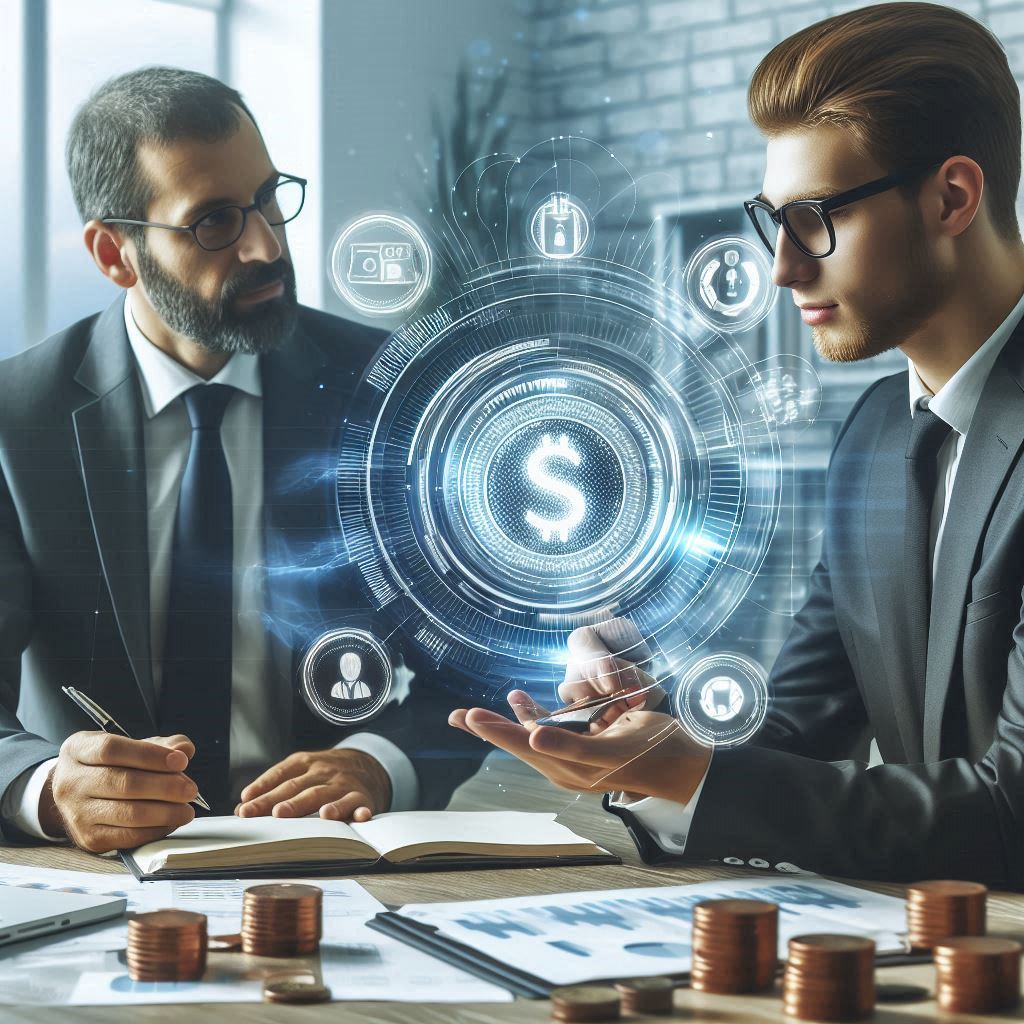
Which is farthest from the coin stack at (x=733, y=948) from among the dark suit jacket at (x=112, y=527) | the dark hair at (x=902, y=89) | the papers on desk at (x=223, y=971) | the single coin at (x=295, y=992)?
the dark hair at (x=902, y=89)

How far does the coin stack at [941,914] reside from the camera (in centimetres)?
88

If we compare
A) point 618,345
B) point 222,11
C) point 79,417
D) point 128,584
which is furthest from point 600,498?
point 222,11

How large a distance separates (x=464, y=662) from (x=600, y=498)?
0.67 ft

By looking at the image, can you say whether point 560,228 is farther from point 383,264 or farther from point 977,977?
point 977,977

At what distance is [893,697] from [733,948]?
2.48 ft

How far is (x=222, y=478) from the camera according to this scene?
1.59 meters

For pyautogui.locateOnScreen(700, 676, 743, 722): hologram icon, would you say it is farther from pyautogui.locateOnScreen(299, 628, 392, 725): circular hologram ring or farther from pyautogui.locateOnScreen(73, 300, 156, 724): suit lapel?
pyautogui.locateOnScreen(73, 300, 156, 724): suit lapel

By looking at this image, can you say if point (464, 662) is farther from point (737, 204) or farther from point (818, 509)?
point (737, 204)

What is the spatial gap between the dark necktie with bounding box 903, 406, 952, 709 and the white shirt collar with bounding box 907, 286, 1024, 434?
18mm

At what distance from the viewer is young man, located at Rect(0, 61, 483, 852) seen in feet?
4.65

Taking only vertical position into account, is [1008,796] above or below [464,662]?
below

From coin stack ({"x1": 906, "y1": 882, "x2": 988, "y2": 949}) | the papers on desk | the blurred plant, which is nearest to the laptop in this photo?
the papers on desk

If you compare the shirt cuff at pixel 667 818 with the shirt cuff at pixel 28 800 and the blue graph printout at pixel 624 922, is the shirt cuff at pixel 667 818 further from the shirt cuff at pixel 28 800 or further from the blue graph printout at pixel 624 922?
the shirt cuff at pixel 28 800

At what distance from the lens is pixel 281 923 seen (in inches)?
34.0
